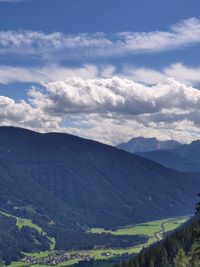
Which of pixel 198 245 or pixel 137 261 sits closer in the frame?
pixel 198 245

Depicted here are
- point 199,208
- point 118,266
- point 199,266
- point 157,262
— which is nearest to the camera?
point 199,208

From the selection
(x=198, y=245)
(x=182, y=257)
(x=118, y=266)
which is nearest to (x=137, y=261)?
(x=118, y=266)

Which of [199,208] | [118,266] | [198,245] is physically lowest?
[118,266]

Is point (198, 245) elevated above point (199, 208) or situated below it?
below

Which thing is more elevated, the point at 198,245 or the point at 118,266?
the point at 198,245

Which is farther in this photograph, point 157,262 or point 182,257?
point 157,262

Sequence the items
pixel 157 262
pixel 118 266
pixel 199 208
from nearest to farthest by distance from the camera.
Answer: pixel 199 208 < pixel 118 266 < pixel 157 262

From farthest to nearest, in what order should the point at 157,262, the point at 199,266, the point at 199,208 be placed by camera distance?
1. the point at 157,262
2. the point at 199,266
3. the point at 199,208

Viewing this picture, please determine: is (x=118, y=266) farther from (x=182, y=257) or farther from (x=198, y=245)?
(x=198, y=245)

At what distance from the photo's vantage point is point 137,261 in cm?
19225

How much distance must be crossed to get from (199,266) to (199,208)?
155 feet

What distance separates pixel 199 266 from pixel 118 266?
231ft

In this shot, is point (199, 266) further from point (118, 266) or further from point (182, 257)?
point (118, 266)

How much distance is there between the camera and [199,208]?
3031 inches
